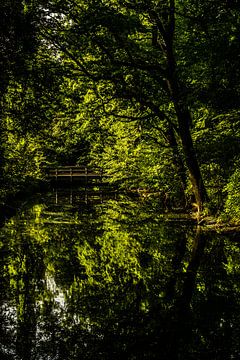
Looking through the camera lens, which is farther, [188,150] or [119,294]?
[188,150]

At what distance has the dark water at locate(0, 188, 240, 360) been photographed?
19.7 feet

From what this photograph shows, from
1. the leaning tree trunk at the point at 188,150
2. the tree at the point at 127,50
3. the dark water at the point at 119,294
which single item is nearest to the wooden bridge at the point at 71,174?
the tree at the point at 127,50

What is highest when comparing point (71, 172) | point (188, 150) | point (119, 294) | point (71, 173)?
point (71, 172)

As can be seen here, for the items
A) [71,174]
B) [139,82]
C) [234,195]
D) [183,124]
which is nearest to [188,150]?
[183,124]

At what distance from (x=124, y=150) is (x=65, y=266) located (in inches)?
362

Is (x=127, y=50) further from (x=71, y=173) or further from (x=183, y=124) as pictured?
(x=71, y=173)

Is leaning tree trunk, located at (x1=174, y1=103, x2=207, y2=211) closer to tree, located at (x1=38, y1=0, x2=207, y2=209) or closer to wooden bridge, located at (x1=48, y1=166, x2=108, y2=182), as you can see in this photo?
tree, located at (x1=38, y1=0, x2=207, y2=209)

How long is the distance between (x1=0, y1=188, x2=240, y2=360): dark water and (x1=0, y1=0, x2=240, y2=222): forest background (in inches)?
99.0

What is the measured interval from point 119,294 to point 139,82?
917 centimetres

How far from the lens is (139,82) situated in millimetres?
15516

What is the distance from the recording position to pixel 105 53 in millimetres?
15031

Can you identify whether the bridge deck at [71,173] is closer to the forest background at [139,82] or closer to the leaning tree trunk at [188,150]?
the forest background at [139,82]

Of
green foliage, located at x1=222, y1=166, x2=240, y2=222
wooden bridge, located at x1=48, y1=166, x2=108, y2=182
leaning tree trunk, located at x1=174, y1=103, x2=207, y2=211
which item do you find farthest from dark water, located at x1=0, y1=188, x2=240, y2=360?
wooden bridge, located at x1=48, y1=166, x2=108, y2=182

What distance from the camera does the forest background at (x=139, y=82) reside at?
39.1ft
